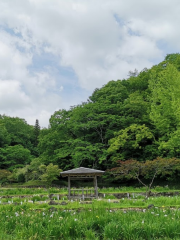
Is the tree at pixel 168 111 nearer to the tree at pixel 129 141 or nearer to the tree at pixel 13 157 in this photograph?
the tree at pixel 129 141

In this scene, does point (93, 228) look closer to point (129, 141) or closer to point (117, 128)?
point (129, 141)

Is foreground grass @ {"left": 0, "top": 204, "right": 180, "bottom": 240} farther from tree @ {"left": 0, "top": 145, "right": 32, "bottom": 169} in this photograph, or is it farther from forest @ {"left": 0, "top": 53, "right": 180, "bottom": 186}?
tree @ {"left": 0, "top": 145, "right": 32, "bottom": 169}

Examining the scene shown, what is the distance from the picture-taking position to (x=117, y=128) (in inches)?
1022

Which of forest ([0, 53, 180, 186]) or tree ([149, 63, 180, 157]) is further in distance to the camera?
forest ([0, 53, 180, 186])

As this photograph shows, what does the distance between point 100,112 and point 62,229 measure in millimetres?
21385

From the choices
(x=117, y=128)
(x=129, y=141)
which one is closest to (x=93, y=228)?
(x=129, y=141)

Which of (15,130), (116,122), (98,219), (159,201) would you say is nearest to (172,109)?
(116,122)

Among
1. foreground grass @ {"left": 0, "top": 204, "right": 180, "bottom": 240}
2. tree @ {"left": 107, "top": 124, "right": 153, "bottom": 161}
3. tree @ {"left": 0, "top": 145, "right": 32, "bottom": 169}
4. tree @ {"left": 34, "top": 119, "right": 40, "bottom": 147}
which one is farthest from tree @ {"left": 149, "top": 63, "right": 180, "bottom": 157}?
tree @ {"left": 34, "top": 119, "right": 40, "bottom": 147}

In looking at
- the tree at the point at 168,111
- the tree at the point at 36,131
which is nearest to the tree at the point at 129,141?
the tree at the point at 168,111

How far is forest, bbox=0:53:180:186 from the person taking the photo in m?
21.6

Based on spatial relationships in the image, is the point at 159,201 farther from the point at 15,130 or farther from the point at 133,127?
the point at 15,130

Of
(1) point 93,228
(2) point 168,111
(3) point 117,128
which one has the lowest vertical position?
(1) point 93,228

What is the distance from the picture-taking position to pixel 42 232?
466 cm

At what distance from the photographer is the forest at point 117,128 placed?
21641mm
